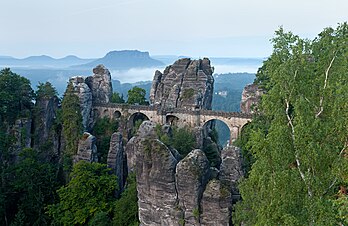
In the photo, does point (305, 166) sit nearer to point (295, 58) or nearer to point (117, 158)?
point (295, 58)

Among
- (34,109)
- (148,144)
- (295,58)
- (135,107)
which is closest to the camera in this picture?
(295,58)

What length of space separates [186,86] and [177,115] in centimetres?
329

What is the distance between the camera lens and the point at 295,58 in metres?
13.0

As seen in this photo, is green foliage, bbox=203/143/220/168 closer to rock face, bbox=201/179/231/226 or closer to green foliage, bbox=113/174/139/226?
green foliage, bbox=113/174/139/226

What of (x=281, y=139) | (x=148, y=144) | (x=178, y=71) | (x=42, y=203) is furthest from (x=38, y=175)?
(x=281, y=139)

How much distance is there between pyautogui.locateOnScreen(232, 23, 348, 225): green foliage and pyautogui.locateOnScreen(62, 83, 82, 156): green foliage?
23.0 m

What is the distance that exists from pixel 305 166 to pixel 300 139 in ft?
3.19

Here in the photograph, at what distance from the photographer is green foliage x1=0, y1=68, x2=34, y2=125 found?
32781 millimetres

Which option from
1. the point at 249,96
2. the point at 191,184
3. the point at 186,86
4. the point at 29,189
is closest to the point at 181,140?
the point at 249,96

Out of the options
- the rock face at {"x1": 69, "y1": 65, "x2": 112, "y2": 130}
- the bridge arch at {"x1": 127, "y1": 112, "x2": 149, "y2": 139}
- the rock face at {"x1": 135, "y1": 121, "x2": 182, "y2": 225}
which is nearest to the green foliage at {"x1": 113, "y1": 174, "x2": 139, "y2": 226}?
the rock face at {"x1": 135, "y1": 121, "x2": 182, "y2": 225}

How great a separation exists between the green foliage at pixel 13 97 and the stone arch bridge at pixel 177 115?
7510 millimetres

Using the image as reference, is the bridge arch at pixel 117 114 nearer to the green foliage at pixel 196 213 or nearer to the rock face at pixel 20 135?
the rock face at pixel 20 135

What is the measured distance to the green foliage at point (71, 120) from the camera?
33812mm

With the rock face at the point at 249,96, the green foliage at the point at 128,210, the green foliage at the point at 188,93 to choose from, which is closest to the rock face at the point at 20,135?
the green foliage at the point at 128,210
